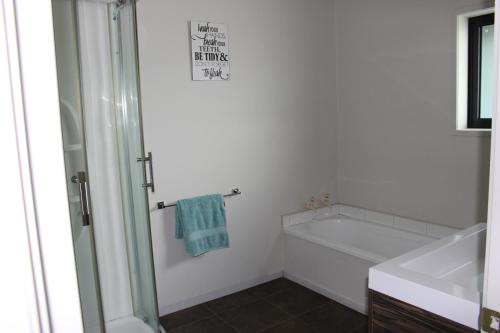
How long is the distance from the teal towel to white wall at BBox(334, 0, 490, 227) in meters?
1.45

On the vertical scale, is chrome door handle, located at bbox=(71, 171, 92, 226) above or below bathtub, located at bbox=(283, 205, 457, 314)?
above

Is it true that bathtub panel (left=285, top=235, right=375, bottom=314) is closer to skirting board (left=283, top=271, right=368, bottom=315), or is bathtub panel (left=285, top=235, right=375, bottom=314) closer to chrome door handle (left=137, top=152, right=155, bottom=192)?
skirting board (left=283, top=271, right=368, bottom=315)

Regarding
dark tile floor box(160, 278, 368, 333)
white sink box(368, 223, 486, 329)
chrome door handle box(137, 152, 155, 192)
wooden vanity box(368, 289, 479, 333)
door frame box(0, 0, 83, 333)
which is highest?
door frame box(0, 0, 83, 333)

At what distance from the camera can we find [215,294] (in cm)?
321

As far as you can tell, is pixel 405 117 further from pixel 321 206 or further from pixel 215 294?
pixel 215 294

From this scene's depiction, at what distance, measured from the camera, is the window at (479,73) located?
9.22 ft

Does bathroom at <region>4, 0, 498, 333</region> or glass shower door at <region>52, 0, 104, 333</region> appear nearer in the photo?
glass shower door at <region>52, 0, 104, 333</region>

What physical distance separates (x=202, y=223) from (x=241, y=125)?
2.82 ft

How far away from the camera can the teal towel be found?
Result: 9.45 ft

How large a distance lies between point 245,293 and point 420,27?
8.32 ft

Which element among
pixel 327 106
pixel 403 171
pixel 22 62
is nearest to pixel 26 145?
pixel 22 62

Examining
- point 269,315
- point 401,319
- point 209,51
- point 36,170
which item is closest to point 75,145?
point 36,170

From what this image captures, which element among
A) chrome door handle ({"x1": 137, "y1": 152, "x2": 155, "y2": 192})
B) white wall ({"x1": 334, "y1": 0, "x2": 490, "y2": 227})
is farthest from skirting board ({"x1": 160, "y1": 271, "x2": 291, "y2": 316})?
white wall ({"x1": 334, "y1": 0, "x2": 490, "y2": 227})

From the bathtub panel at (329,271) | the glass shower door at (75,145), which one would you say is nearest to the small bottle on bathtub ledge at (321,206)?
the bathtub panel at (329,271)
